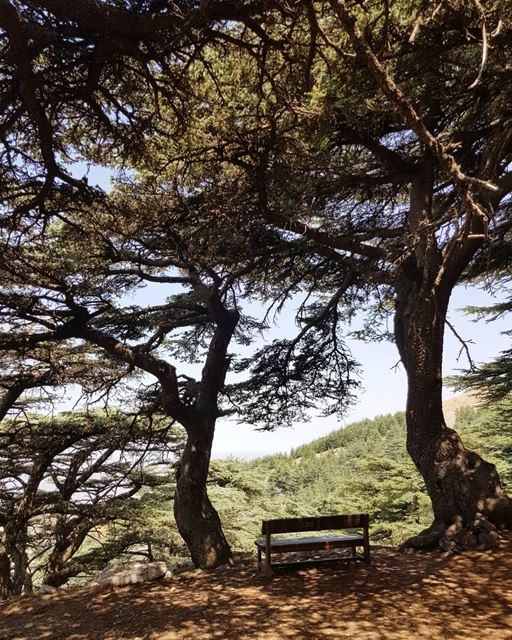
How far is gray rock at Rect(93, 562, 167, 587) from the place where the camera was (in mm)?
5723

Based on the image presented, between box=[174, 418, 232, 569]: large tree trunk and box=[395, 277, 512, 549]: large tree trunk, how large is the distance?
10.2 feet

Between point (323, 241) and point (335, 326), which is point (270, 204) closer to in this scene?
point (323, 241)

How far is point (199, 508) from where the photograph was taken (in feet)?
25.1

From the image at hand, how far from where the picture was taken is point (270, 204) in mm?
6328

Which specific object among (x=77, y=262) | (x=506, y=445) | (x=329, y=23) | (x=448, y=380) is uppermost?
(x=329, y=23)

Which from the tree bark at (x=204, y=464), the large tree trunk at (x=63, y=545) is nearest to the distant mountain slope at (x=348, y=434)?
the large tree trunk at (x=63, y=545)

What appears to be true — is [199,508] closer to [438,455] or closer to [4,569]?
[438,455]

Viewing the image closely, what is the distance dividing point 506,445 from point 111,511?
1447 cm

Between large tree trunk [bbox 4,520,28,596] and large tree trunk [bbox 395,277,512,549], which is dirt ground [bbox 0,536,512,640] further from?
large tree trunk [bbox 4,520,28,596]

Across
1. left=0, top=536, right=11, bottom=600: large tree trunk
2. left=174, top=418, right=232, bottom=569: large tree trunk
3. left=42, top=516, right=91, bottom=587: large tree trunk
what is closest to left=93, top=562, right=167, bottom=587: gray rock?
left=174, top=418, right=232, bottom=569: large tree trunk

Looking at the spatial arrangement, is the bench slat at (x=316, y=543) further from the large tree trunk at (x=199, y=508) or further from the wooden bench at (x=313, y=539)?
the large tree trunk at (x=199, y=508)

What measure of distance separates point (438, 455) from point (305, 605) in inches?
111

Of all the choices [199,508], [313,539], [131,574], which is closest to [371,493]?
[199,508]

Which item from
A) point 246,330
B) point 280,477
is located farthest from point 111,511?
point 280,477
